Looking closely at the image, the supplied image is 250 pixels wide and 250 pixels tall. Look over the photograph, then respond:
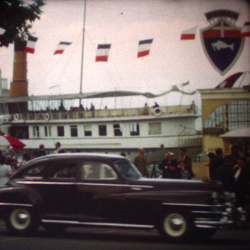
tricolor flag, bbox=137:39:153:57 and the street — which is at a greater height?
tricolor flag, bbox=137:39:153:57

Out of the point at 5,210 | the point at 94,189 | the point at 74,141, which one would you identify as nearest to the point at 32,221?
the point at 5,210

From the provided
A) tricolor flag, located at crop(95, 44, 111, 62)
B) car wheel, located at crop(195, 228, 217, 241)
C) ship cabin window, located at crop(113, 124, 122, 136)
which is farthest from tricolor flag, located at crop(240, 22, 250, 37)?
car wheel, located at crop(195, 228, 217, 241)

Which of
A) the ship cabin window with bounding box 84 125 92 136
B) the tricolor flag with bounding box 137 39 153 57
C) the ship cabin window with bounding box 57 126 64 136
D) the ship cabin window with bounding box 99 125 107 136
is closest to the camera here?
the tricolor flag with bounding box 137 39 153 57

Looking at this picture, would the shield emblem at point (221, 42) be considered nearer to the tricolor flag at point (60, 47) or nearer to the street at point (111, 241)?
the tricolor flag at point (60, 47)

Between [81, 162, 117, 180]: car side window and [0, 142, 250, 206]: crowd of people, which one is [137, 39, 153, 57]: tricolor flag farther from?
[81, 162, 117, 180]: car side window

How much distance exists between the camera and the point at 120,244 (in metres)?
8.53

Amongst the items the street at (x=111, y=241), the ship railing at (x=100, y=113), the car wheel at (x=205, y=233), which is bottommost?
the street at (x=111, y=241)

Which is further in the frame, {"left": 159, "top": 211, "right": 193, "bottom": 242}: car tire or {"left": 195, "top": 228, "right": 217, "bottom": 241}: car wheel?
{"left": 195, "top": 228, "right": 217, "bottom": 241}: car wheel

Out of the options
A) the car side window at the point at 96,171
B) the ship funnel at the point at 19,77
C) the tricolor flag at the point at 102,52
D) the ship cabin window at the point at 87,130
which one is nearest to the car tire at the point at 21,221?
the car side window at the point at 96,171

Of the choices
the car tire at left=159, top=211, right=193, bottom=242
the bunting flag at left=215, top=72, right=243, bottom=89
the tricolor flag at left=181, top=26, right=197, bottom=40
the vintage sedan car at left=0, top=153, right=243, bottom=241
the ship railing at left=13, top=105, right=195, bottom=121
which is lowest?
the car tire at left=159, top=211, right=193, bottom=242

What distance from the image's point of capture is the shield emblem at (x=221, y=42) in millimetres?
19672

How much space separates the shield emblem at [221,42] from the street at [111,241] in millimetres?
10284

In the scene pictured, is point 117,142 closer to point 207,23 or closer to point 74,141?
point 74,141

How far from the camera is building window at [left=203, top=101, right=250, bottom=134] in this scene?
75.6 feet
